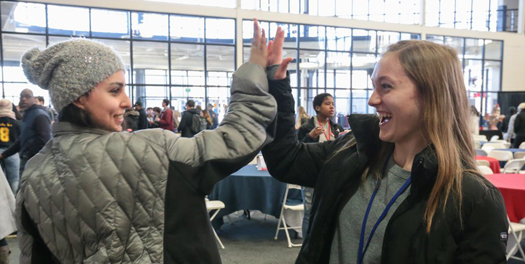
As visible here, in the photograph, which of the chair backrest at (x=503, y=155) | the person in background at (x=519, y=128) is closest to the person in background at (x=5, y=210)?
the chair backrest at (x=503, y=155)

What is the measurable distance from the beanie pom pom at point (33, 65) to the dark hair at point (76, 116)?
0.11 metres

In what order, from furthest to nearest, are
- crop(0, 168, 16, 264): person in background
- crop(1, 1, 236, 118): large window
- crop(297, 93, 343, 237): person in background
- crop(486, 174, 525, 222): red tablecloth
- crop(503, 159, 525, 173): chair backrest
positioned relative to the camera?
crop(1, 1, 236, 118): large window → crop(503, 159, 525, 173): chair backrest → crop(297, 93, 343, 237): person in background → crop(486, 174, 525, 222): red tablecloth → crop(0, 168, 16, 264): person in background

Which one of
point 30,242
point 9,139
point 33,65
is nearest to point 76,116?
point 33,65

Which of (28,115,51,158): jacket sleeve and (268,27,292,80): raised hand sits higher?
(268,27,292,80): raised hand

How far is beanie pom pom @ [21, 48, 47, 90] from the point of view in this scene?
96cm

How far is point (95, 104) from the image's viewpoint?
952 mm

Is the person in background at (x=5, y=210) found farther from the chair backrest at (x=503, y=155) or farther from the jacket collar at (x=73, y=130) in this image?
the chair backrest at (x=503, y=155)

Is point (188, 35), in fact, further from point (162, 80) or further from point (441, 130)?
point (441, 130)

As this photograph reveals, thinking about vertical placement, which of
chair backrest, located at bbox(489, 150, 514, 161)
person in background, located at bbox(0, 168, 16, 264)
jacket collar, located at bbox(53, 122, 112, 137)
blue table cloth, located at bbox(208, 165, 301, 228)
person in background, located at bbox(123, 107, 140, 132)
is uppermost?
jacket collar, located at bbox(53, 122, 112, 137)

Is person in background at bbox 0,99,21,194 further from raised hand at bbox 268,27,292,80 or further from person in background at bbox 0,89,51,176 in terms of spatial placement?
raised hand at bbox 268,27,292,80

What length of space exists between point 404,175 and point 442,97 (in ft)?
0.83

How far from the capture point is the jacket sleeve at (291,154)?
4.13ft

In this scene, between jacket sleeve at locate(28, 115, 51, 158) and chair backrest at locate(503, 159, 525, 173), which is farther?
chair backrest at locate(503, 159, 525, 173)

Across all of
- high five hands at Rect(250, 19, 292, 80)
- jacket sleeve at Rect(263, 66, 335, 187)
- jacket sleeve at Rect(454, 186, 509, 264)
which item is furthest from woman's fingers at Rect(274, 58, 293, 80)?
jacket sleeve at Rect(454, 186, 509, 264)
